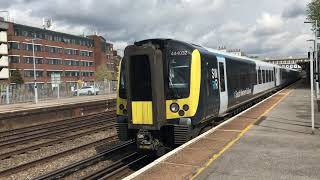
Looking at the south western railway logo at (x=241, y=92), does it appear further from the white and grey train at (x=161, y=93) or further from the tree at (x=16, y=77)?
Result: the tree at (x=16, y=77)

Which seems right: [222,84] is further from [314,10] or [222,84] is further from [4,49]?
[4,49]

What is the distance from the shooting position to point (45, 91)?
45.2 meters

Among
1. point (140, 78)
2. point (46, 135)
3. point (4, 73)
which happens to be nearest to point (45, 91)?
point (46, 135)

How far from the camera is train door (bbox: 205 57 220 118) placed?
11031 mm

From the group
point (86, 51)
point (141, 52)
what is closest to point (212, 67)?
point (141, 52)

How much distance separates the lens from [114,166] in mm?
10266

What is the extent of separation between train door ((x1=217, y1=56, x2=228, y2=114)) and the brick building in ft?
185

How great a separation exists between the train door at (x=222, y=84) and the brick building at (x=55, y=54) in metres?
56.3

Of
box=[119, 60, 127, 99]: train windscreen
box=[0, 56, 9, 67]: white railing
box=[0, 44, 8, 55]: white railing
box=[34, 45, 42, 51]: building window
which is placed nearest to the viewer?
box=[119, 60, 127, 99]: train windscreen

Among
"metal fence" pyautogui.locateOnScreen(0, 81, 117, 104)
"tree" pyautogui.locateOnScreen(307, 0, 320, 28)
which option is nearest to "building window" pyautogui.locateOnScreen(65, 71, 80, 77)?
"metal fence" pyautogui.locateOnScreen(0, 81, 117, 104)

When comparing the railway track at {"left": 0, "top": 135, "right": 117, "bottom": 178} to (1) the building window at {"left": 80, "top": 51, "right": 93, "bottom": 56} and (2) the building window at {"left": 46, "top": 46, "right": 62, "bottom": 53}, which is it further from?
(1) the building window at {"left": 80, "top": 51, "right": 93, "bottom": 56}

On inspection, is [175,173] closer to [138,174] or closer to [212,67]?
[138,174]

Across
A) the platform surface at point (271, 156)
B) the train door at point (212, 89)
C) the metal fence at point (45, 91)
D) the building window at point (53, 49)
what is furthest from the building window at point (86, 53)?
the train door at point (212, 89)

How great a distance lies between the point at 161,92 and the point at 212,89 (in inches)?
95.6
